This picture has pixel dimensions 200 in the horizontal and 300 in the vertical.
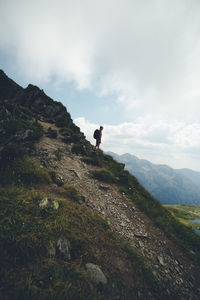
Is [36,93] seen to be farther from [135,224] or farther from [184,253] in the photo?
[184,253]

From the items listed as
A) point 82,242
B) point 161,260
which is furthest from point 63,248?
point 161,260

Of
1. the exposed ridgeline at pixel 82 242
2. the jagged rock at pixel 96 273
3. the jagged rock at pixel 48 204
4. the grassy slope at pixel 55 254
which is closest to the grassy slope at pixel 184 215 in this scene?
the exposed ridgeline at pixel 82 242

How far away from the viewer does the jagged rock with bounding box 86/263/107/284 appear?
13.3 feet

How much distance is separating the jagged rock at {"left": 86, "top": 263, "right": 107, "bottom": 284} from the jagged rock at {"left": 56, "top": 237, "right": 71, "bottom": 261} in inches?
31.3

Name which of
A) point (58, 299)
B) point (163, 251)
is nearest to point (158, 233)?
point (163, 251)

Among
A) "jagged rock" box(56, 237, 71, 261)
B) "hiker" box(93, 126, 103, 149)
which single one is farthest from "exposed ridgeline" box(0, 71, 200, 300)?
"hiker" box(93, 126, 103, 149)

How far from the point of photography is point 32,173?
26.0 feet

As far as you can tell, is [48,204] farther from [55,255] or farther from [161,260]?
[161,260]

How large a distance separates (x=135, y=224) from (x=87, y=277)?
17.0 feet

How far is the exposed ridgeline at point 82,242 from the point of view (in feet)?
11.6

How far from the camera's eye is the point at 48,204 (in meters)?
5.88

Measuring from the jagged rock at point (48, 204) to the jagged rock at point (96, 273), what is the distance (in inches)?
108

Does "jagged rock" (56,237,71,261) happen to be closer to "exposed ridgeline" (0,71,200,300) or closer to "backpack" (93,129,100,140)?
"exposed ridgeline" (0,71,200,300)

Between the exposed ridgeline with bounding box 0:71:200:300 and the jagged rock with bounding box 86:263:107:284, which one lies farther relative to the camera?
the jagged rock with bounding box 86:263:107:284
